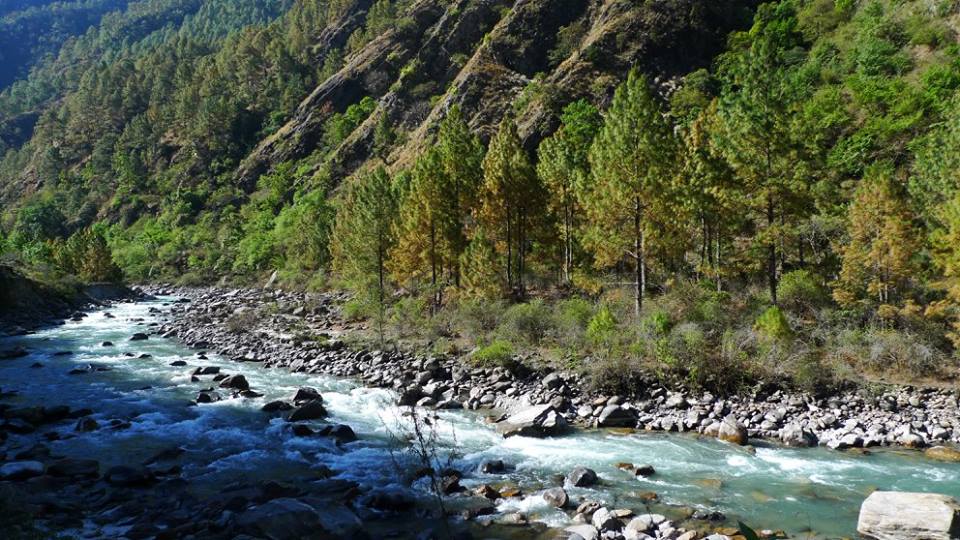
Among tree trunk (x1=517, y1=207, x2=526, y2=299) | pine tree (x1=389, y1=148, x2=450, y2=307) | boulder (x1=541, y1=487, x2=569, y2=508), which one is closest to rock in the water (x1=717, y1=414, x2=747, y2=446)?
boulder (x1=541, y1=487, x2=569, y2=508)

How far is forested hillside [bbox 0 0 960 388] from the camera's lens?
2544cm

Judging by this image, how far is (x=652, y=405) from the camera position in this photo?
1944cm

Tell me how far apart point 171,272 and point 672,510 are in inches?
3532

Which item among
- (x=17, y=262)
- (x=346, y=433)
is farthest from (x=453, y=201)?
(x=17, y=262)

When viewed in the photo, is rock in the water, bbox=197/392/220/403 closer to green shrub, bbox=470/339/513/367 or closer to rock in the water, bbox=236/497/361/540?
green shrub, bbox=470/339/513/367

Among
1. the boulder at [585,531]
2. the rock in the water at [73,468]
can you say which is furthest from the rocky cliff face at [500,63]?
the boulder at [585,531]

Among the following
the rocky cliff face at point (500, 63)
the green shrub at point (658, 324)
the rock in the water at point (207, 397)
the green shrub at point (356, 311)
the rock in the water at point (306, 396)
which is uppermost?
the rocky cliff face at point (500, 63)

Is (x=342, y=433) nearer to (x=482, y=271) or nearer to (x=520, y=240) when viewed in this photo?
(x=482, y=271)

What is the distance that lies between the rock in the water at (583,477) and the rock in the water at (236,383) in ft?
48.9

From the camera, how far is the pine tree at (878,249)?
2555 centimetres

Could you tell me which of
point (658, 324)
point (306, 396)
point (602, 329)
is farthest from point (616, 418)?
point (306, 396)

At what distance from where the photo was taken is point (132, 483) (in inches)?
535

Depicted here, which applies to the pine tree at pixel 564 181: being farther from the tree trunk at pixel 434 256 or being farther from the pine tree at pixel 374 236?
the pine tree at pixel 374 236

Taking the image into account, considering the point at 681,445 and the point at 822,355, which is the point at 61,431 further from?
the point at 822,355
